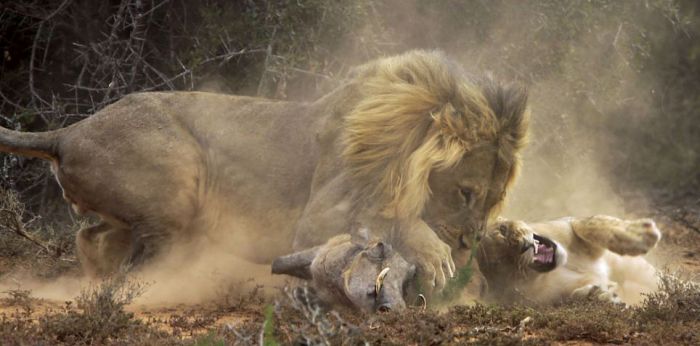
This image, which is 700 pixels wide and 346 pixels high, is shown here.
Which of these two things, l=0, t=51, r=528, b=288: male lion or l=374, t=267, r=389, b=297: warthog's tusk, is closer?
l=374, t=267, r=389, b=297: warthog's tusk

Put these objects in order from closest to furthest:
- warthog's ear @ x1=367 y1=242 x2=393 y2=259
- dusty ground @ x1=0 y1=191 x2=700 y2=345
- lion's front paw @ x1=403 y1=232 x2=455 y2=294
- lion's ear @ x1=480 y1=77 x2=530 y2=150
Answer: dusty ground @ x1=0 y1=191 x2=700 y2=345, warthog's ear @ x1=367 y1=242 x2=393 y2=259, lion's front paw @ x1=403 y1=232 x2=455 y2=294, lion's ear @ x1=480 y1=77 x2=530 y2=150

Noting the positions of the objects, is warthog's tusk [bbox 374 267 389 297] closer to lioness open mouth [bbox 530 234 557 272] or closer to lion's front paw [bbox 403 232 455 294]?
lion's front paw [bbox 403 232 455 294]

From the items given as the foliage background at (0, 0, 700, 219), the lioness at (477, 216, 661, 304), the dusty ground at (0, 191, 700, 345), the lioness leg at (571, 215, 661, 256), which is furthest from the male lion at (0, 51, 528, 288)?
the foliage background at (0, 0, 700, 219)

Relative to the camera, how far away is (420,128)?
5535 mm

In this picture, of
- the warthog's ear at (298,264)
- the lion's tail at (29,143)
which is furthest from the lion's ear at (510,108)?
the lion's tail at (29,143)

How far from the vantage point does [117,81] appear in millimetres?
8359

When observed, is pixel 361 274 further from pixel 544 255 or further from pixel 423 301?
pixel 544 255

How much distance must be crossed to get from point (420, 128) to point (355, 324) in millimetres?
1613

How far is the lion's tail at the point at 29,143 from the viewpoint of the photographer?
6133 millimetres

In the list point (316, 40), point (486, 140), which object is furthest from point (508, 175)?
point (316, 40)

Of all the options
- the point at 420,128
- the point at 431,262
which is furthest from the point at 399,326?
the point at 420,128

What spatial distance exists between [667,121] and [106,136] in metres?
7.34

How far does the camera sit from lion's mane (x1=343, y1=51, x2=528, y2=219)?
209 inches

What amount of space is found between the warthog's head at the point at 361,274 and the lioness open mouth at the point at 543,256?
1.35 meters
